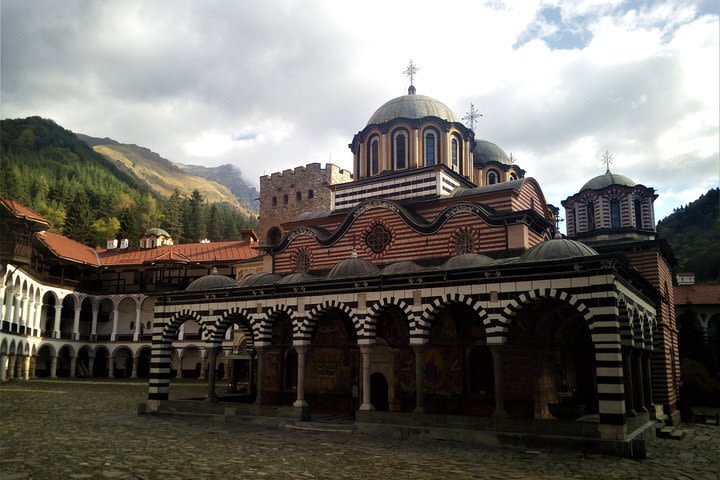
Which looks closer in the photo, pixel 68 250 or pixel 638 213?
pixel 638 213

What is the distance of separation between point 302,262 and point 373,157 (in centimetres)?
579

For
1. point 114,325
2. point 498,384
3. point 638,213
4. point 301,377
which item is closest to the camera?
point 498,384

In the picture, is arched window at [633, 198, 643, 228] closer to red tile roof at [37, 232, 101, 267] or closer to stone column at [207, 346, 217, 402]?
stone column at [207, 346, 217, 402]

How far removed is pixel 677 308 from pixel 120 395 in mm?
37407

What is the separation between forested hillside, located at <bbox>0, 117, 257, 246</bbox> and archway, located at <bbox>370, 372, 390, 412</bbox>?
163ft

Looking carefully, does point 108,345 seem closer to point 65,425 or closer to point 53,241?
point 53,241

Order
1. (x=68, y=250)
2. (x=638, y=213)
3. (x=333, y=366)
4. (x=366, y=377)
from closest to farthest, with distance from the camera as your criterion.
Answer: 1. (x=366, y=377)
2. (x=333, y=366)
3. (x=638, y=213)
4. (x=68, y=250)

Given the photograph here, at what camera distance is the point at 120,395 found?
2819cm

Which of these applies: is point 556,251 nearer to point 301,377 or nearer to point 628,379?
point 628,379

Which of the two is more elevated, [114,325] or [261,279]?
[261,279]

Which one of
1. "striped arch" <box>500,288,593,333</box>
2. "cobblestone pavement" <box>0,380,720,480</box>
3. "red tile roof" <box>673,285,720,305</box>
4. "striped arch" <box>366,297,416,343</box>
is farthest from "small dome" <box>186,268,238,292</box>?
"red tile roof" <box>673,285,720,305</box>

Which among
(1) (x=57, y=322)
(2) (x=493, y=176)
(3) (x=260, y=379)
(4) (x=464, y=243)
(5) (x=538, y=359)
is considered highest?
(2) (x=493, y=176)

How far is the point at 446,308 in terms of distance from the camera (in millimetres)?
18141

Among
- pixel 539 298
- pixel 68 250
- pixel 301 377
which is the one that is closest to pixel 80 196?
pixel 68 250
